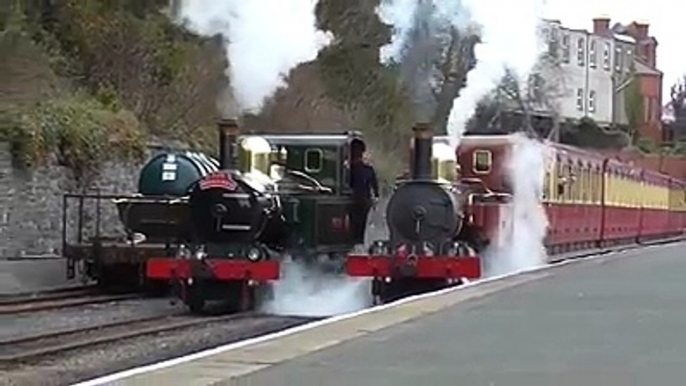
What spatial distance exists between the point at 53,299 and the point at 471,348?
11953mm

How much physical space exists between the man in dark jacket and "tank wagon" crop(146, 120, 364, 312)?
0.14m

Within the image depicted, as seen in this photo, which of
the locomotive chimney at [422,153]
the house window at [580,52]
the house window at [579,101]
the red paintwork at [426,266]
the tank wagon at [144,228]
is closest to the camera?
the red paintwork at [426,266]

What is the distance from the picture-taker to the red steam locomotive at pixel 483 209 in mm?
23828

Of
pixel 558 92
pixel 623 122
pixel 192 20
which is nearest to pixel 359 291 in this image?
pixel 192 20

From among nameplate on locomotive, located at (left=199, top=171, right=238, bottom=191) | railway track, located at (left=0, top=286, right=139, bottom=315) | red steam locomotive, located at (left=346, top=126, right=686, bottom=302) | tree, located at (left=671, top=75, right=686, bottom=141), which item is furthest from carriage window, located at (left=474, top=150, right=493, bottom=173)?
tree, located at (left=671, top=75, right=686, bottom=141)

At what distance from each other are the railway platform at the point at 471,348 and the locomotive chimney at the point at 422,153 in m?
2.41

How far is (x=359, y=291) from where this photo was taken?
86.1ft

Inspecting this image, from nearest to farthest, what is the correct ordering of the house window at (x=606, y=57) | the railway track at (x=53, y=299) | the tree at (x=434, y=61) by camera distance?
1. the railway track at (x=53, y=299)
2. the tree at (x=434, y=61)
3. the house window at (x=606, y=57)

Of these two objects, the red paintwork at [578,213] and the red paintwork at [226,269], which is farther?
the red paintwork at [578,213]

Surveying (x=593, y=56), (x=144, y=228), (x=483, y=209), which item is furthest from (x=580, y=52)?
(x=144, y=228)

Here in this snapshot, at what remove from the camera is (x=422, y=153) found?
24.5 m

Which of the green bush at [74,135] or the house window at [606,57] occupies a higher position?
the house window at [606,57]

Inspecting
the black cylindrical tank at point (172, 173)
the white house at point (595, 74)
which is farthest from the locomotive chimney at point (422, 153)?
the white house at point (595, 74)

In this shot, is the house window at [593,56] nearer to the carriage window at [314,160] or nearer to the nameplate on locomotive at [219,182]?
the carriage window at [314,160]
